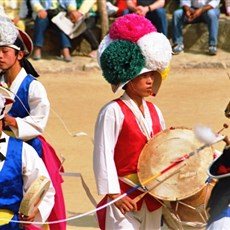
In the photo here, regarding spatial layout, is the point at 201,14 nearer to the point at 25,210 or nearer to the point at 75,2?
the point at 75,2

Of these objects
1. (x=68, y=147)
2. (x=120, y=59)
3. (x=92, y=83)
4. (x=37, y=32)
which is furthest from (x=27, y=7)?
(x=120, y=59)

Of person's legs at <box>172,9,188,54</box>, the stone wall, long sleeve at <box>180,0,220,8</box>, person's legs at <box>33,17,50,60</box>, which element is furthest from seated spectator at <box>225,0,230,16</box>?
person's legs at <box>33,17,50,60</box>

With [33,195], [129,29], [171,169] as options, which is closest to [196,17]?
[129,29]

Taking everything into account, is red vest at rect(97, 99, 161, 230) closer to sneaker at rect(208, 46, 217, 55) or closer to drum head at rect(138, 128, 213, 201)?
drum head at rect(138, 128, 213, 201)

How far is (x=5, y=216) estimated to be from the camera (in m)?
5.86

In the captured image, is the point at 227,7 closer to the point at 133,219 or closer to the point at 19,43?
the point at 19,43

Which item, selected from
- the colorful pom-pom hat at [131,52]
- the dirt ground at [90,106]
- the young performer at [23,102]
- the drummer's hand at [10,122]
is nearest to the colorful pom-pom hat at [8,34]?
the young performer at [23,102]

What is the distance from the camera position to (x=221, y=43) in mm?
14875

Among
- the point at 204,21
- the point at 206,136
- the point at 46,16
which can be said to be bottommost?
the point at 204,21

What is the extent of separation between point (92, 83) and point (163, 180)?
24.1 ft

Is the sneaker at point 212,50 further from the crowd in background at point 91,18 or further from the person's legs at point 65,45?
the person's legs at point 65,45

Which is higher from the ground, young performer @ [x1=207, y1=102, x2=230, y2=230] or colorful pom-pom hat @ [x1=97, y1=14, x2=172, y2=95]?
colorful pom-pom hat @ [x1=97, y1=14, x2=172, y2=95]

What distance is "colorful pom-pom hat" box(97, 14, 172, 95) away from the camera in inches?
243

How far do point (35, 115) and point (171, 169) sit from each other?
1.16 m
